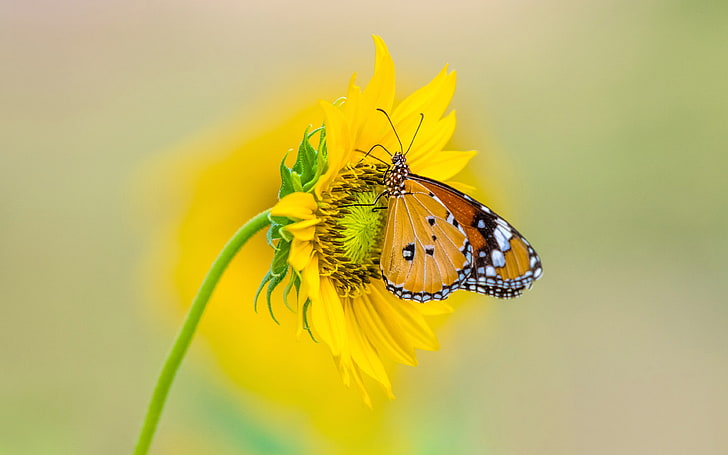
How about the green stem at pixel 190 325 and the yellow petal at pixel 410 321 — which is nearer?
the green stem at pixel 190 325

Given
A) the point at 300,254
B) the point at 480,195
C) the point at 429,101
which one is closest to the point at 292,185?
the point at 300,254

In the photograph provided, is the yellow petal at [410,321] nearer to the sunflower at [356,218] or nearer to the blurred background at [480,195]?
the sunflower at [356,218]

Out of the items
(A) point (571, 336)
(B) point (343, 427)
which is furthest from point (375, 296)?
(A) point (571, 336)

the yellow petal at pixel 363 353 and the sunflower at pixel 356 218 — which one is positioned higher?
the sunflower at pixel 356 218

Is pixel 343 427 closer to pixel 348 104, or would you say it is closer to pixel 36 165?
pixel 36 165

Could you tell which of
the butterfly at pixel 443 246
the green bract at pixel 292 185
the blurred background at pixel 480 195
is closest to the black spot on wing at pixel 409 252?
the butterfly at pixel 443 246

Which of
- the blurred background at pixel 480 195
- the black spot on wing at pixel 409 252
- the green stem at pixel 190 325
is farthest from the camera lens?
the blurred background at pixel 480 195
